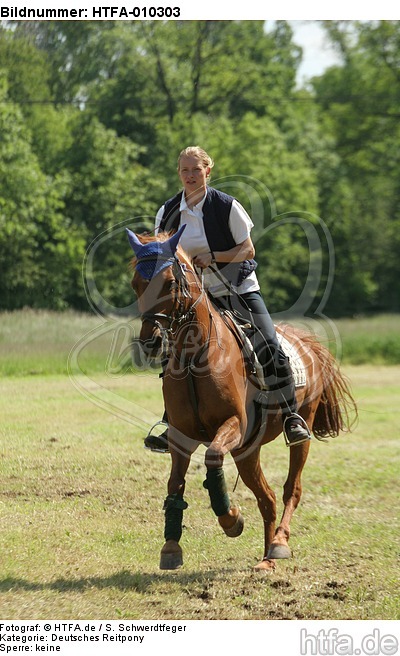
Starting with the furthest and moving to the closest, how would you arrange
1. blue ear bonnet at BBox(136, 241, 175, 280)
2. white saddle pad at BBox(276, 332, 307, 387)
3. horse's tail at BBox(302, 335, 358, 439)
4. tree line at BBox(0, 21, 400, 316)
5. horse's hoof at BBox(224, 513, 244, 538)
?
tree line at BBox(0, 21, 400, 316), horse's tail at BBox(302, 335, 358, 439), white saddle pad at BBox(276, 332, 307, 387), horse's hoof at BBox(224, 513, 244, 538), blue ear bonnet at BBox(136, 241, 175, 280)

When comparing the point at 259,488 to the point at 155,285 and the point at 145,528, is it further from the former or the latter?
the point at 155,285

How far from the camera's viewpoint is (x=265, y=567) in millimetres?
6609

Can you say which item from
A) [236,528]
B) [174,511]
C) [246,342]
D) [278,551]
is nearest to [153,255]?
[246,342]

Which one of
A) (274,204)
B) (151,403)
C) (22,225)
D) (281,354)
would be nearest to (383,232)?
(274,204)

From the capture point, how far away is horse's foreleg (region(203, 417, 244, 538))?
5844mm

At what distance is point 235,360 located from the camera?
20.8ft

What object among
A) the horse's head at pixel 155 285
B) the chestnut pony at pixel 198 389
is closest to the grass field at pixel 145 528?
the chestnut pony at pixel 198 389

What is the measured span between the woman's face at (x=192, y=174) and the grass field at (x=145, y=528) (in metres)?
2.82

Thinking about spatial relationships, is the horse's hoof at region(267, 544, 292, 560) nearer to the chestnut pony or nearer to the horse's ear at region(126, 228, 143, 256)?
the chestnut pony

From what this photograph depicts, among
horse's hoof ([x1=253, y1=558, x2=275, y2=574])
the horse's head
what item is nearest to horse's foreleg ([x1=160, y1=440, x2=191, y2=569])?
horse's hoof ([x1=253, y1=558, x2=275, y2=574])

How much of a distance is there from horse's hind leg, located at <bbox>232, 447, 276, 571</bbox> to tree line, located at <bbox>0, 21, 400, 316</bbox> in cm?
762

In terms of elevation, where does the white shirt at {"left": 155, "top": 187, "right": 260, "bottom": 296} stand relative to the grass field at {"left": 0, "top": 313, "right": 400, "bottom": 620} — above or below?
above

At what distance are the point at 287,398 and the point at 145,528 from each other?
5.90 feet

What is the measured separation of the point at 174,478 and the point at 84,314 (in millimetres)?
11731
